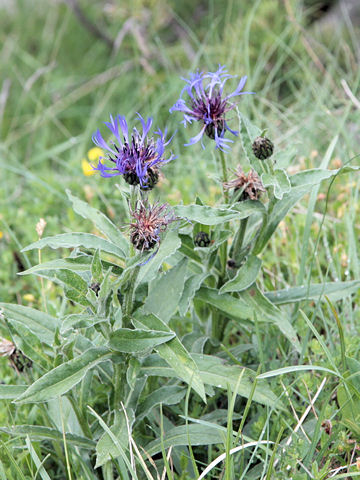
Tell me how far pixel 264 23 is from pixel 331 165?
1.57 meters

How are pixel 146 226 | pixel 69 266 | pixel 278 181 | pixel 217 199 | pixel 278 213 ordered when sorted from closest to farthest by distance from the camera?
1. pixel 146 226
2. pixel 69 266
3. pixel 278 181
4. pixel 278 213
5. pixel 217 199

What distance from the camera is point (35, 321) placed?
61.7 inches

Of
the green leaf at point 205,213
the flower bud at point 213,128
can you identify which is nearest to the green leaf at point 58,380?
the green leaf at point 205,213

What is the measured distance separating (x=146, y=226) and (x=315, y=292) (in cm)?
66

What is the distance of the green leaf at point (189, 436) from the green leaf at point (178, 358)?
23 centimetres

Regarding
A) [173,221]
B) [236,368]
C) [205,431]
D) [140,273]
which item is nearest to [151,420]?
[205,431]

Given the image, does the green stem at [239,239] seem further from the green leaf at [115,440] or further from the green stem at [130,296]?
the green leaf at [115,440]

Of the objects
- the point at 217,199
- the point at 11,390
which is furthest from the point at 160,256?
the point at 217,199

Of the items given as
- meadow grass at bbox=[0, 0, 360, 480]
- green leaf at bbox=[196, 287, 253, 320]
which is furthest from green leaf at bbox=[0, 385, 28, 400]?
green leaf at bbox=[196, 287, 253, 320]

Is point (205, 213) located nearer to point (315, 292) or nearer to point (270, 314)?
point (270, 314)

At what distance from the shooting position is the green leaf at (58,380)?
130 centimetres

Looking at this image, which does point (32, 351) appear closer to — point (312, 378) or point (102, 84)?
point (312, 378)

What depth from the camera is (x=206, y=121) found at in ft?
4.88

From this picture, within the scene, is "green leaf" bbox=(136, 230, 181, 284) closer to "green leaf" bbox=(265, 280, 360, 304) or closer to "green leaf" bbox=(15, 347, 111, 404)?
"green leaf" bbox=(15, 347, 111, 404)
